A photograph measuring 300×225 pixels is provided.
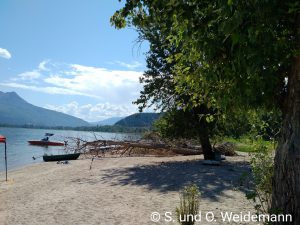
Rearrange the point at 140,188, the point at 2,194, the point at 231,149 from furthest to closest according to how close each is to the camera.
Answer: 1. the point at 231,149
2. the point at 2,194
3. the point at 140,188

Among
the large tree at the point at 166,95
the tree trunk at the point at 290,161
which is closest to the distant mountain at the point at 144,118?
the large tree at the point at 166,95

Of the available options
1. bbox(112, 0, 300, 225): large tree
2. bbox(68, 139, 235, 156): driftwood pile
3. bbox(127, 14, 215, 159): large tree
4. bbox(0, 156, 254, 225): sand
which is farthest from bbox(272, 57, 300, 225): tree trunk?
bbox(68, 139, 235, 156): driftwood pile

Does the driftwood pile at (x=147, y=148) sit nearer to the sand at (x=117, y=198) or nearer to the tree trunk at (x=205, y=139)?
the tree trunk at (x=205, y=139)

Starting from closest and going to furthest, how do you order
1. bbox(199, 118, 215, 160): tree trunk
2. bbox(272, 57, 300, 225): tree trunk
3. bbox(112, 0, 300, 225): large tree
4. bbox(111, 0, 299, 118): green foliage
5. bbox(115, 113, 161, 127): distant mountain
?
bbox(111, 0, 299, 118): green foliage → bbox(112, 0, 300, 225): large tree → bbox(272, 57, 300, 225): tree trunk → bbox(199, 118, 215, 160): tree trunk → bbox(115, 113, 161, 127): distant mountain

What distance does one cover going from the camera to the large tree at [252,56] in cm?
457

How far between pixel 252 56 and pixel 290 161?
2034mm

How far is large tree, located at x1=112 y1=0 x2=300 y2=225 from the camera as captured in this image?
15.0 feet

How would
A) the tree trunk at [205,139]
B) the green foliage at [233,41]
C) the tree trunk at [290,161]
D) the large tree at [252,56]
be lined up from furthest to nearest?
the tree trunk at [205,139] → the tree trunk at [290,161] → the large tree at [252,56] → the green foliage at [233,41]

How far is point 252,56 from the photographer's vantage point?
15.1ft

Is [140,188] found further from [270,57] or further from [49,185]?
[270,57]

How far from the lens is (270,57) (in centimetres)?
509

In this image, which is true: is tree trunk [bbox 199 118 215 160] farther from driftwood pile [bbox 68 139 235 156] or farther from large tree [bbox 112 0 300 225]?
large tree [bbox 112 0 300 225]

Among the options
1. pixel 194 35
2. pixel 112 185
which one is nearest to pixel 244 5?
pixel 194 35

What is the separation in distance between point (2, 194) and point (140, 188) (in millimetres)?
6967
